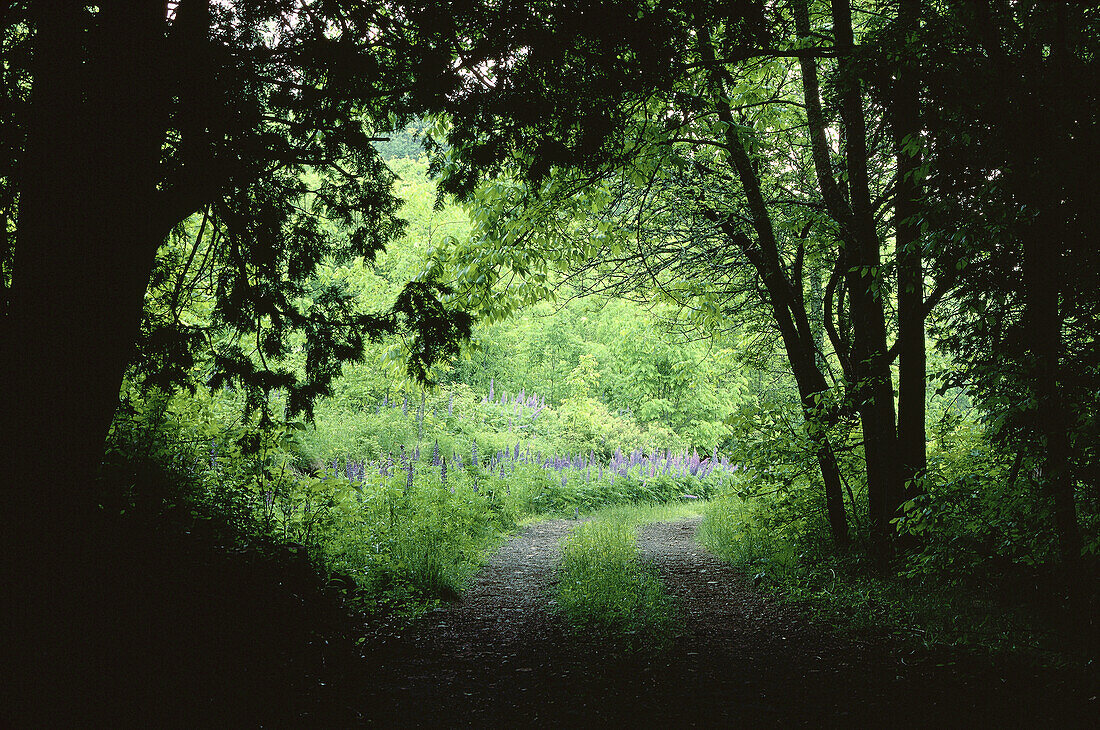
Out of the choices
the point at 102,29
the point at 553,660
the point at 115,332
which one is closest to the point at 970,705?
the point at 553,660

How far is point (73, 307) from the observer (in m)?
2.82

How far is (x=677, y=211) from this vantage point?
7520 millimetres

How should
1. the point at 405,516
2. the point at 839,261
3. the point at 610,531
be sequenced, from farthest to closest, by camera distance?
→ the point at 610,531
the point at 405,516
the point at 839,261

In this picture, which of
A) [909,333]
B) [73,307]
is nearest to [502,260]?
[909,333]

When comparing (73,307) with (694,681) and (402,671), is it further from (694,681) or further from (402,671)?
(694,681)

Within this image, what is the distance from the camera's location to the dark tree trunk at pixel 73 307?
2592mm

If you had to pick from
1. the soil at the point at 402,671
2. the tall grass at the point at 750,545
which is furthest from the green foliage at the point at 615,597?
the tall grass at the point at 750,545

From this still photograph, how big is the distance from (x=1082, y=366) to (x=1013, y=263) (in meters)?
0.67

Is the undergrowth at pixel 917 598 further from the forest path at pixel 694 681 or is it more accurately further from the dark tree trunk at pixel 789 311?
the dark tree trunk at pixel 789 311

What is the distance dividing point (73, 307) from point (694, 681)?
3.71 metres

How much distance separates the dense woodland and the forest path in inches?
15.6

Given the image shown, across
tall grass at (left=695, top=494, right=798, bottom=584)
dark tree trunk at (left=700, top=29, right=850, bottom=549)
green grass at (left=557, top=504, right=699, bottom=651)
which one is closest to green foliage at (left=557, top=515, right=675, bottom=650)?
green grass at (left=557, top=504, right=699, bottom=651)

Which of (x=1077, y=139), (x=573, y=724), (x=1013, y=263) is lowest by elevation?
(x=573, y=724)

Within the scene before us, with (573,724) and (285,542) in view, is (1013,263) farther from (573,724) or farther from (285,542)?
(285,542)
